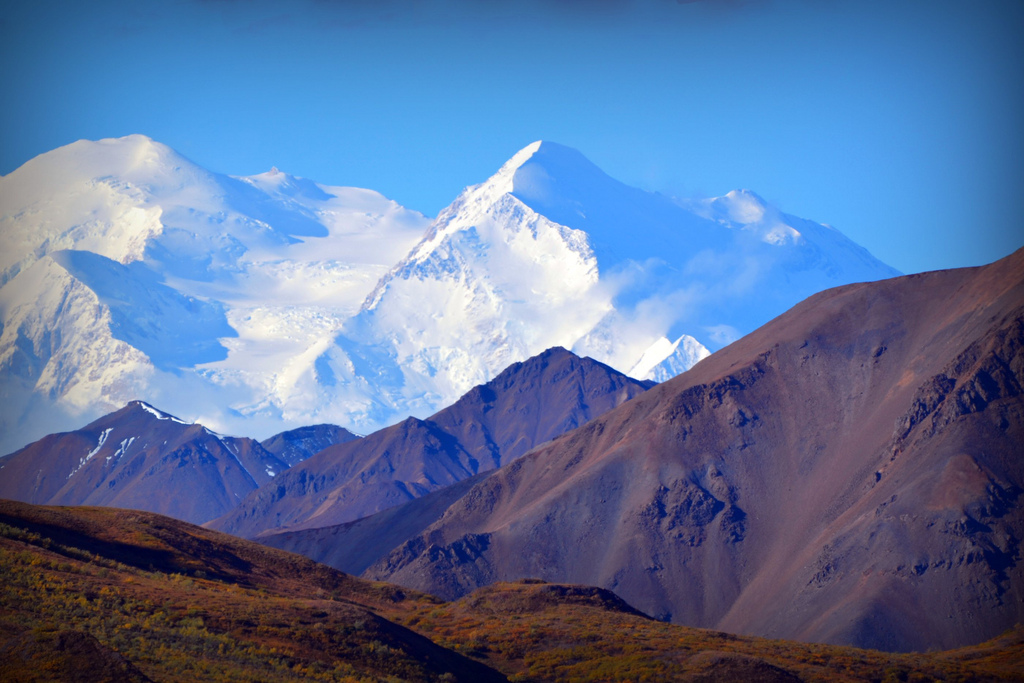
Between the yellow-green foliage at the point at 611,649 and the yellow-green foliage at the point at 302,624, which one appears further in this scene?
the yellow-green foliage at the point at 611,649

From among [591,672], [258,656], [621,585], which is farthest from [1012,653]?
[621,585]

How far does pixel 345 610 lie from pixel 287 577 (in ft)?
60.8

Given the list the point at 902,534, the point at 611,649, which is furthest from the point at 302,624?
the point at 902,534

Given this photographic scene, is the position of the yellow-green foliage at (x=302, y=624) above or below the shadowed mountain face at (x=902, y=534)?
below

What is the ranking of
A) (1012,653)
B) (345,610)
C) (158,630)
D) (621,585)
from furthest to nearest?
1. (621,585)
2. (1012,653)
3. (345,610)
4. (158,630)

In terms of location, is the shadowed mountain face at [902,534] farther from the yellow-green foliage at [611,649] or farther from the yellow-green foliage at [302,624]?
the yellow-green foliage at [611,649]

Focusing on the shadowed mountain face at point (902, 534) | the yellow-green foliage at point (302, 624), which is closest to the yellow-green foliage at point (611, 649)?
the yellow-green foliage at point (302, 624)

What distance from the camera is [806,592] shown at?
167 m

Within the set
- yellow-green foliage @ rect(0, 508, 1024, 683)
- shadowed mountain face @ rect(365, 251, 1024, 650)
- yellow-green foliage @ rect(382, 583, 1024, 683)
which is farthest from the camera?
shadowed mountain face @ rect(365, 251, 1024, 650)

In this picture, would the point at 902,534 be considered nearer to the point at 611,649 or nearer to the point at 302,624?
the point at 611,649

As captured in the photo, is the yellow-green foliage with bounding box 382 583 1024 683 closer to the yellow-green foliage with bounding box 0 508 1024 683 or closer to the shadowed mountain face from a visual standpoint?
the yellow-green foliage with bounding box 0 508 1024 683

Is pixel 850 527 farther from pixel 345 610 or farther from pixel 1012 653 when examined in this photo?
pixel 345 610

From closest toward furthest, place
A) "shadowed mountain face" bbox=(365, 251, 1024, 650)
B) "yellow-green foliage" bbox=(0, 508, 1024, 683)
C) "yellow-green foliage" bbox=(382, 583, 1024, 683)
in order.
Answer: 1. "yellow-green foliage" bbox=(0, 508, 1024, 683)
2. "yellow-green foliage" bbox=(382, 583, 1024, 683)
3. "shadowed mountain face" bbox=(365, 251, 1024, 650)

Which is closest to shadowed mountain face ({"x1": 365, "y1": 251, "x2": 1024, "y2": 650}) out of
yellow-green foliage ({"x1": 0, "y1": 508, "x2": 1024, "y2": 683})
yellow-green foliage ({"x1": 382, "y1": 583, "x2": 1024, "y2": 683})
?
yellow-green foliage ({"x1": 0, "y1": 508, "x2": 1024, "y2": 683})
